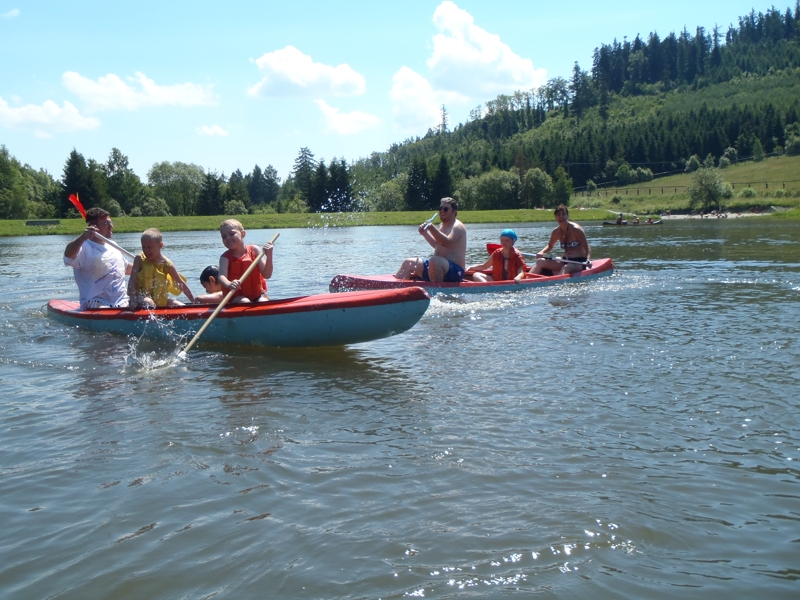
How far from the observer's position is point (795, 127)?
116250 millimetres

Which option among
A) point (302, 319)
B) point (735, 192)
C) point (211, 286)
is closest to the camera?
point (302, 319)

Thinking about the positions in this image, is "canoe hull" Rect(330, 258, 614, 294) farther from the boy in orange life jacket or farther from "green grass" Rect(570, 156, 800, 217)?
"green grass" Rect(570, 156, 800, 217)

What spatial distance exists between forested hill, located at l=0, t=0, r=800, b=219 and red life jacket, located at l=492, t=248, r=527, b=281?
67.4 m

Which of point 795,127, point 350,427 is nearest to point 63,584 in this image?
point 350,427

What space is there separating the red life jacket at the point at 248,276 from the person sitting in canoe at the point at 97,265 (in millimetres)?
2005

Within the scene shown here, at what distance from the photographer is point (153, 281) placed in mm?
9570

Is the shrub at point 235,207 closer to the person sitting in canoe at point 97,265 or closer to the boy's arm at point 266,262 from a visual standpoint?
the person sitting in canoe at point 97,265

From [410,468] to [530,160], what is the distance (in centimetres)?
10461

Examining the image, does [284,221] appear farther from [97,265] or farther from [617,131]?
[617,131]

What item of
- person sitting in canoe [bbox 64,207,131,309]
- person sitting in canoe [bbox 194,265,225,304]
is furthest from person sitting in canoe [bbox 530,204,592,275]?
person sitting in canoe [bbox 64,207,131,309]

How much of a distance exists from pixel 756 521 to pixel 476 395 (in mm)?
2858

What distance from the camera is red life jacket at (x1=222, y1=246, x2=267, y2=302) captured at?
29.2ft

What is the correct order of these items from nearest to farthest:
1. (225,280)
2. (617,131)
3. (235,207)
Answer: (225,280) → (235,207) → (617,131)

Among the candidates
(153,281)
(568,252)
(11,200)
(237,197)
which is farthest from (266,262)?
(237,197)
